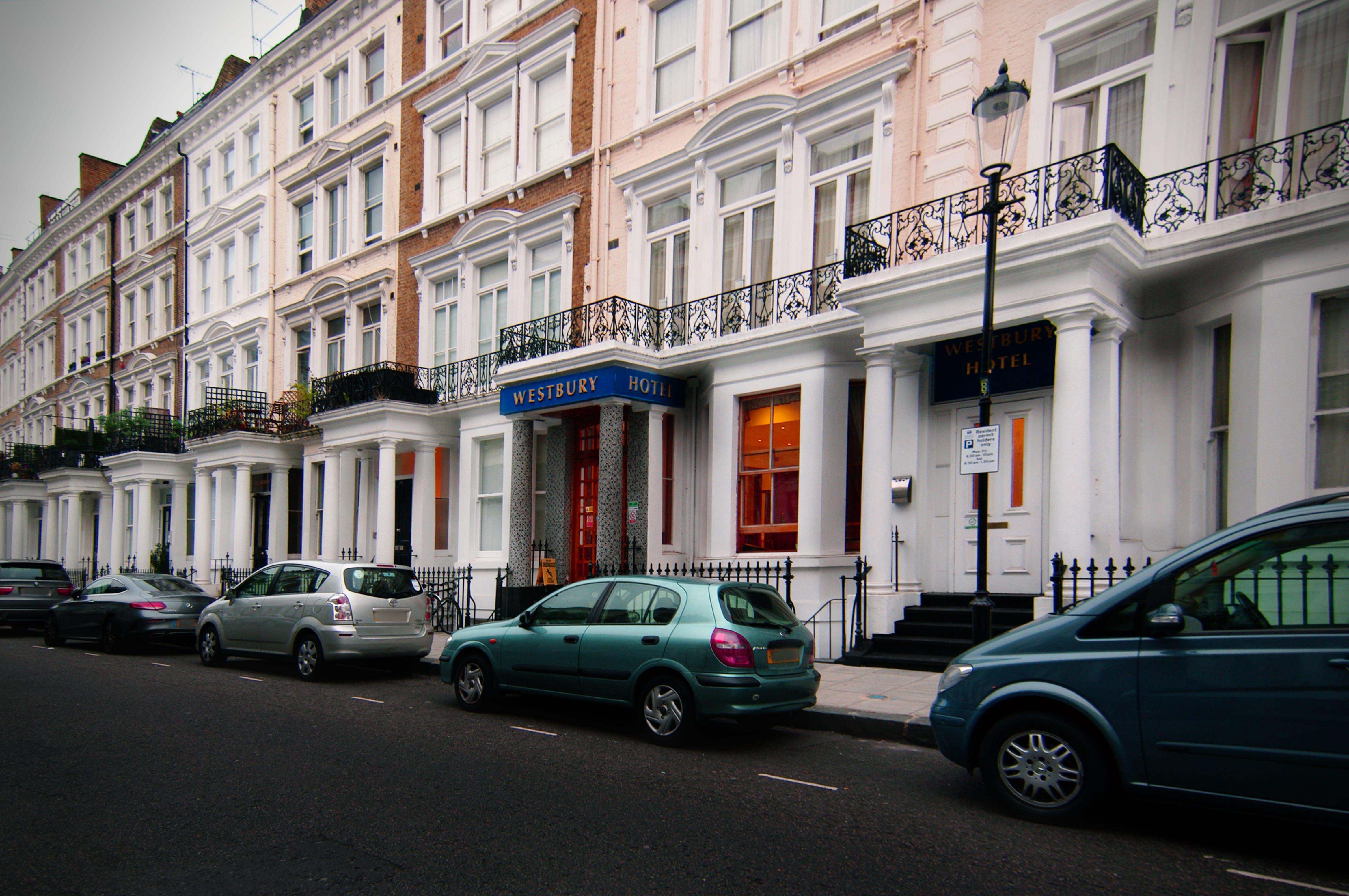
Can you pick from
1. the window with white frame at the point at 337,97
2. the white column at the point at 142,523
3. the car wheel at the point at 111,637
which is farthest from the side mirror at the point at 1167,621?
the white column at the point at 142,523

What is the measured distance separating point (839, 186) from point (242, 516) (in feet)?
61.4

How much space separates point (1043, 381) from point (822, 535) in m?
3.54

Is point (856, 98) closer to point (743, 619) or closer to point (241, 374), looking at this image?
point (743, 619)

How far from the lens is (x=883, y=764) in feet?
22.4

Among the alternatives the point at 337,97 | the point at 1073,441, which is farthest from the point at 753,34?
the point at 337,97

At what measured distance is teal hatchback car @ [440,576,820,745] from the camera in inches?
285

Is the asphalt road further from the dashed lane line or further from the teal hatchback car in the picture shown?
the teal hatchback car

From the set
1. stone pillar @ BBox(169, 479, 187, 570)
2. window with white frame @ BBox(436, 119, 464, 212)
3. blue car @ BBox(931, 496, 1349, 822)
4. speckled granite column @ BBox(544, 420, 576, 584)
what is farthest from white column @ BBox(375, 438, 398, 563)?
blue car @ BBox(931, 496, 1349, 822)

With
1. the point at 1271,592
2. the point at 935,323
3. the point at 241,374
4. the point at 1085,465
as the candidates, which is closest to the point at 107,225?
the point at 241,374

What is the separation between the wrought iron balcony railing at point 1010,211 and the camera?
9508 mm

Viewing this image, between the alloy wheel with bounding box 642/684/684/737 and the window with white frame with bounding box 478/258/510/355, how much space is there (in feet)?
39.9

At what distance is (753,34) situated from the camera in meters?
14.6

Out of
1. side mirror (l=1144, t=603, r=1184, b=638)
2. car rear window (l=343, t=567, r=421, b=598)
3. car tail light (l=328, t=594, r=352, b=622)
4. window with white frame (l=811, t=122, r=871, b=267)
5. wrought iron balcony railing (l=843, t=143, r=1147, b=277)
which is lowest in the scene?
car tail light (l=328, t=594, r=352, b=622)

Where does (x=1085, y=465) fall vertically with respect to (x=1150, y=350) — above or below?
below
